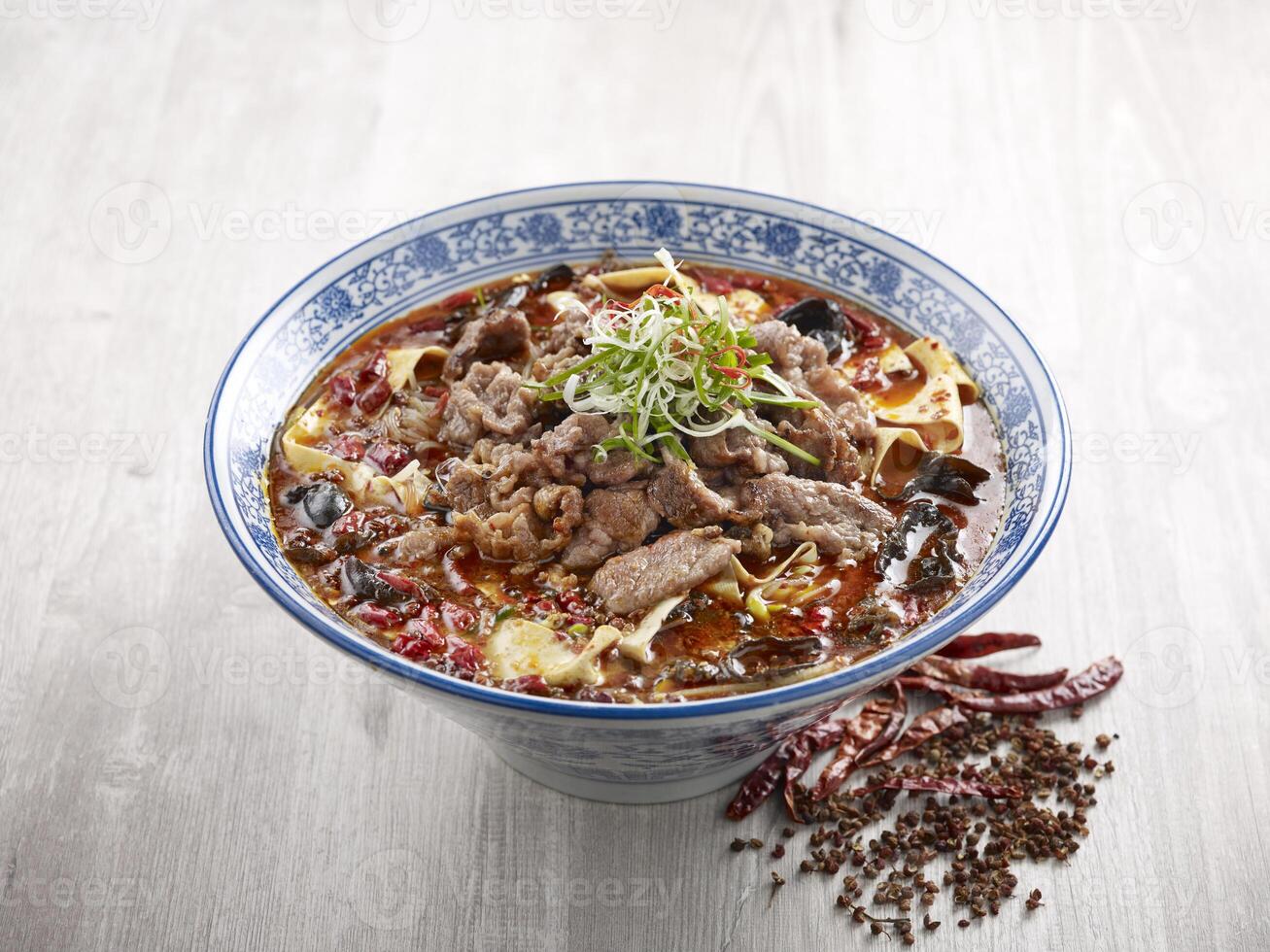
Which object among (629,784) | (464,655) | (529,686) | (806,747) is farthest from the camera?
(806,747)

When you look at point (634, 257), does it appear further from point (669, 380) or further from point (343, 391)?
point (343, 391)

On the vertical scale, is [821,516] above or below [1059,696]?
above

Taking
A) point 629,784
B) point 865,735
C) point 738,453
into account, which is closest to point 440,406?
point 738,453

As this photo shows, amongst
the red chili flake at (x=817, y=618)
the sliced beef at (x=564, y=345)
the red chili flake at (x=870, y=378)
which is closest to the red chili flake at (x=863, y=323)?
the red chili flake at (x=870, y=378)

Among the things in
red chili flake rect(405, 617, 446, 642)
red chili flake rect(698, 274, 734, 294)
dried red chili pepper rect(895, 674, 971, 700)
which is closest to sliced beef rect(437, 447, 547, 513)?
red chili flake rect(405, 617, 446, 642)

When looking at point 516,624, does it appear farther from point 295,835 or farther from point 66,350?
point 66,350
